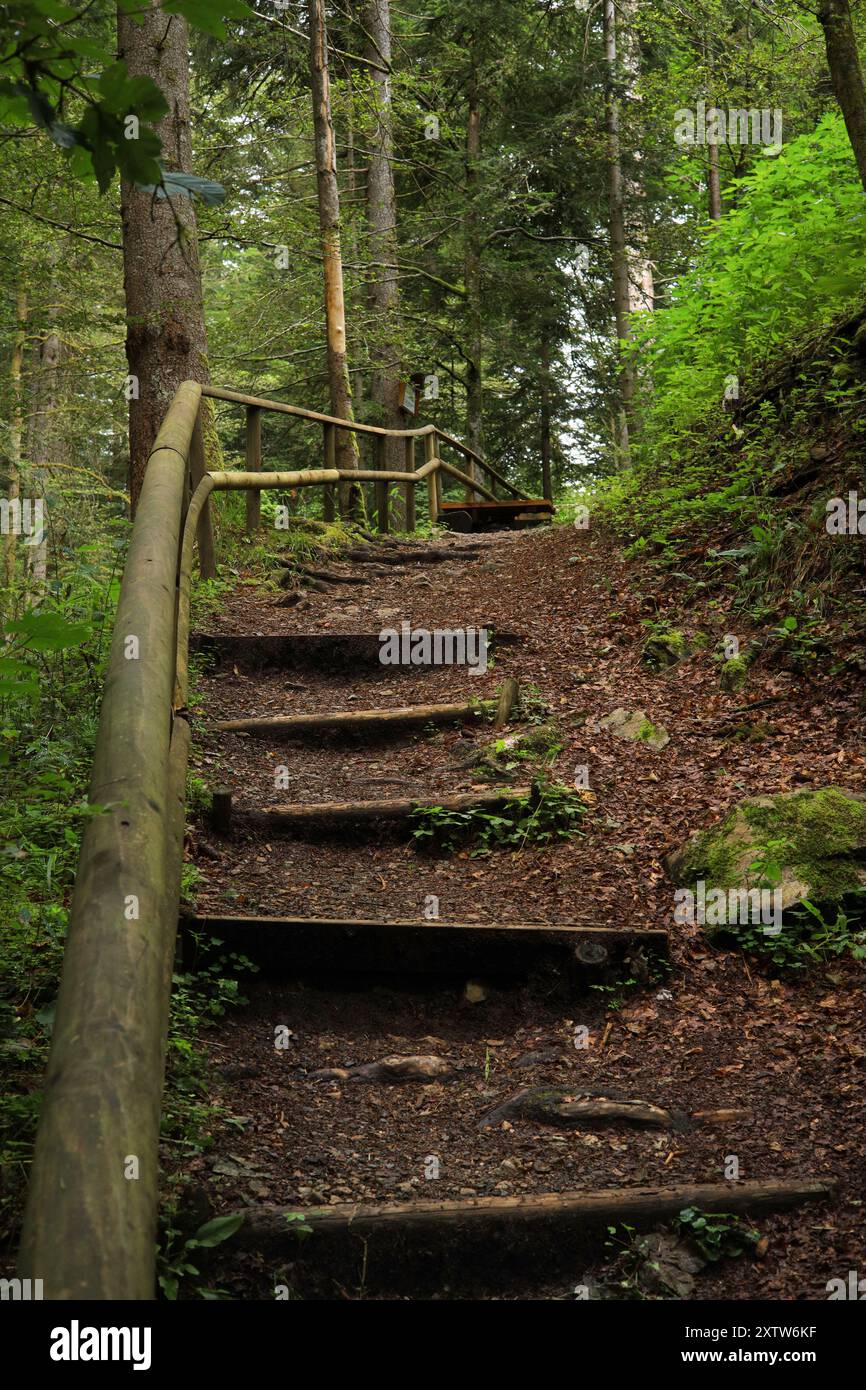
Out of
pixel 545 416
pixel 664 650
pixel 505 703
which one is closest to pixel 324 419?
pixel 664 650

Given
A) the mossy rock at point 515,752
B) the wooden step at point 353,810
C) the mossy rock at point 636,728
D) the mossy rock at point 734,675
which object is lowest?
the wooden step at point 353,810

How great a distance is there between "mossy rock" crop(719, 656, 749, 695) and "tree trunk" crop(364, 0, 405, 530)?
9.24 meters

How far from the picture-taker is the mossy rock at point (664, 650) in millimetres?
6418

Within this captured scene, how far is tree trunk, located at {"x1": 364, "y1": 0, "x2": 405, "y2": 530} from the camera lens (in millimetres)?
14922

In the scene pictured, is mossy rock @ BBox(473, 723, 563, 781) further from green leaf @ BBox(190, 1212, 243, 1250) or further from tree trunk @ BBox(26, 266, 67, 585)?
tree trunk @ BBox(26, 266, 67, 585)

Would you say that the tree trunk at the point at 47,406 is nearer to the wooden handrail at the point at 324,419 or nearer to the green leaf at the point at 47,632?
the wooden handrail at the point at 324,419

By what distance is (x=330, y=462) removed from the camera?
10938 mm

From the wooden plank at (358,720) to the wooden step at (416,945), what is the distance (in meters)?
1.94

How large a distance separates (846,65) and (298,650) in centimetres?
449

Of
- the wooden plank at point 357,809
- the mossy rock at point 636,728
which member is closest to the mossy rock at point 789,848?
the wooden plank at point 357,809

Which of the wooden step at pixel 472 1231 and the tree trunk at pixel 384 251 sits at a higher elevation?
the tree trunk at pixel 384 251

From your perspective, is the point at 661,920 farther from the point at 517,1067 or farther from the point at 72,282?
the point at 72,282

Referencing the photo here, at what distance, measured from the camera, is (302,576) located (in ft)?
28.6
